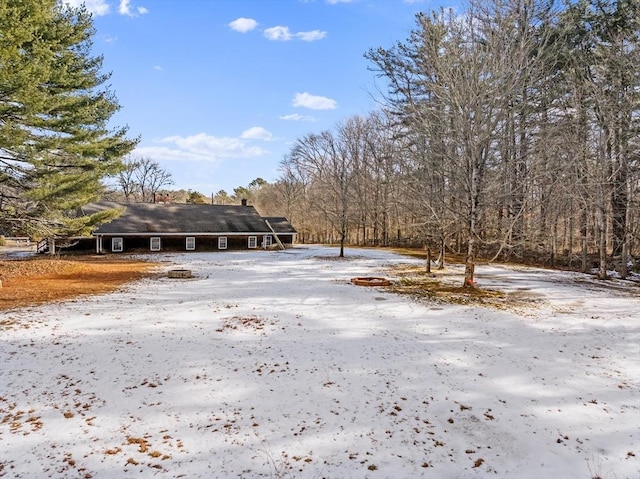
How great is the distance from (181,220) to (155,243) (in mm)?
3255

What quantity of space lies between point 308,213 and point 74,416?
46.6 meters

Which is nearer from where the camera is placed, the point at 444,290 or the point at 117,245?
the point at 444,290

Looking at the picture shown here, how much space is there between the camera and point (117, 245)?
94.5ft

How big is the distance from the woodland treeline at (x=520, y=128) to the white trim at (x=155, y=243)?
20298mm

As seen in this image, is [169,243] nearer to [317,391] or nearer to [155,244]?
[155,244]

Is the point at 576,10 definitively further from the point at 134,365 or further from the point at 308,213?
the point at 308,213

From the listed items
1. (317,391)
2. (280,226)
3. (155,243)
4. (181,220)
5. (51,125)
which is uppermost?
(51,125)

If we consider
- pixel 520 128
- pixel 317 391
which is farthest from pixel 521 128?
pixel 317 391

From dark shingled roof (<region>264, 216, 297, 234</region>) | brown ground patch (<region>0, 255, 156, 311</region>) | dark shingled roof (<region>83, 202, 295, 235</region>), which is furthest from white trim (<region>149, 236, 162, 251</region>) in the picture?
dark shingled roof (<region>264, 216, 297, 234</region>)

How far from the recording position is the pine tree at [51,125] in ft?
40.4

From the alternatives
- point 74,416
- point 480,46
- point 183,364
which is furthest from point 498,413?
point 480,46

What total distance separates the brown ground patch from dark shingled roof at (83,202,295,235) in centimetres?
874

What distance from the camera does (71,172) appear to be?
17016 millimetres

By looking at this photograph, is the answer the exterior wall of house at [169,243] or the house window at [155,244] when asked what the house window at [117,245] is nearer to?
the exterior wall of house at [169,243]
